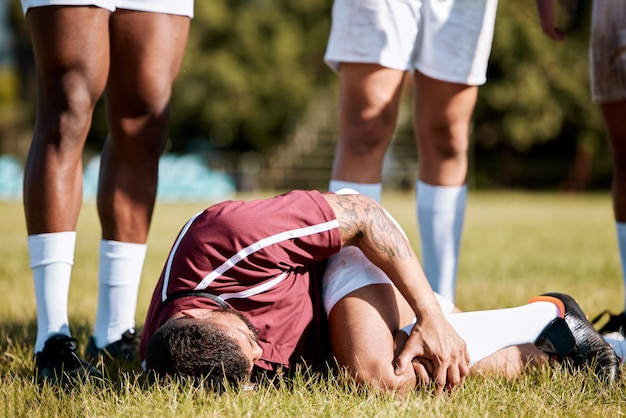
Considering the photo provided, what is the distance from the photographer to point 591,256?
6.55 metres

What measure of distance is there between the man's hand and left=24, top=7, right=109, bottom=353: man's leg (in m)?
1.18

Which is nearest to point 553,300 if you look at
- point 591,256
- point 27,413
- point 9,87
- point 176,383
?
point 176,383

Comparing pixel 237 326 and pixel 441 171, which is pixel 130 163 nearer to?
pixel 237 326

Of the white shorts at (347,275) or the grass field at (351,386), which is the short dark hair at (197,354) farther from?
the white shorts at (347,275)

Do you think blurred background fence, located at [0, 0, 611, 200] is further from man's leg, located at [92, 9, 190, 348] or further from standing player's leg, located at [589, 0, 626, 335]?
man's leg, located at [92, 9, 190, 348]

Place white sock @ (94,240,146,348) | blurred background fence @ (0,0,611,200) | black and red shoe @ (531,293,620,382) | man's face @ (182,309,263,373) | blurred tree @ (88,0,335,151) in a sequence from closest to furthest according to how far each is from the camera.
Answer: man's face @ (182,309,263,373) → black and red shoe @ (531,293,620,382) → white sock @ (94,240,146,348) → blurred background fence @ (0,0,611,200) → blurred tree @ (88,0,335,151)

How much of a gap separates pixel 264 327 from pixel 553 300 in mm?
987

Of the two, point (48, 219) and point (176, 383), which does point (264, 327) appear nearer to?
point (176, 383)

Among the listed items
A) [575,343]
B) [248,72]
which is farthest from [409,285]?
[248,72]

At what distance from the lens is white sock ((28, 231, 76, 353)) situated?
2531 millimetres

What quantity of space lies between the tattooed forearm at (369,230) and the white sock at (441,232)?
104cm

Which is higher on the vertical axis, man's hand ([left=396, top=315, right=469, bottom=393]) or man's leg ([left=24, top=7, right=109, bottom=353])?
man's leg ([left=24, top=7, right=109, bottom=353])

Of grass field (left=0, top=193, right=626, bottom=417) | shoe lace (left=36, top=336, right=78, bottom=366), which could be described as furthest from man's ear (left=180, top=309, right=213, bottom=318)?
shoe lace (left=36, top=336, right=78, bottom=366)

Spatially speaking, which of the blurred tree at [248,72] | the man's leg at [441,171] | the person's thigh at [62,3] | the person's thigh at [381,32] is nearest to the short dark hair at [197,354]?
the person's thigh at [62,3]
